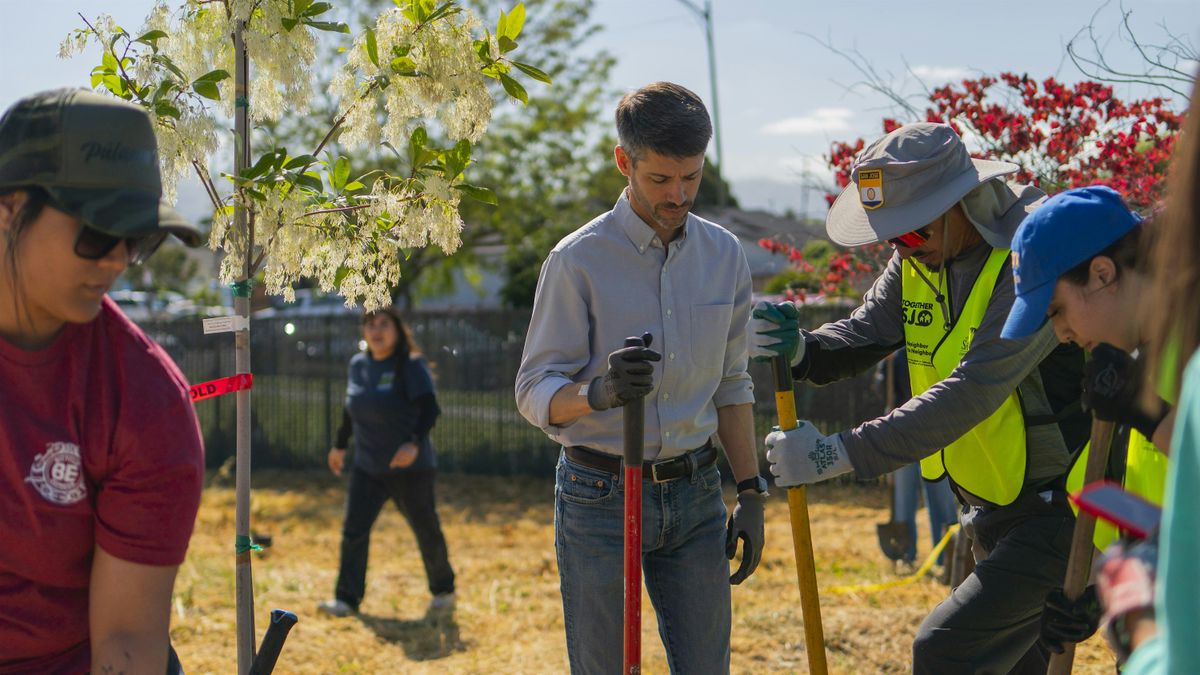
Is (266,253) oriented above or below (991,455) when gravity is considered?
above

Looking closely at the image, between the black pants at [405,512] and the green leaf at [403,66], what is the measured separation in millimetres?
4198

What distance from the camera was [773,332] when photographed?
3.50m

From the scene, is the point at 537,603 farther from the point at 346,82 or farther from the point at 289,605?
the point at 346,82

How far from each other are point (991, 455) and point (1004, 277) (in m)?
0.50

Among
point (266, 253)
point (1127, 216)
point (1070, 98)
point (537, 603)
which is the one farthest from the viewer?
point (537, 603)

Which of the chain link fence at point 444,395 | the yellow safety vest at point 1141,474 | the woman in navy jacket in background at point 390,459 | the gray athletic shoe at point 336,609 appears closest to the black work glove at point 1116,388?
the yellow safety vest at point 1141,474

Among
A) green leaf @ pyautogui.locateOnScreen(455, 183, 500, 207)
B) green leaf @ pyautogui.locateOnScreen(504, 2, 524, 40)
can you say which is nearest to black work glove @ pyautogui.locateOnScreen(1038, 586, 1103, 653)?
green leaf @ pyautogui.locateOnScreen(455, 183, 500, 207)

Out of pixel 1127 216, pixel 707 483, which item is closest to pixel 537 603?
pixel 707 483

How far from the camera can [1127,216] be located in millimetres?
2426

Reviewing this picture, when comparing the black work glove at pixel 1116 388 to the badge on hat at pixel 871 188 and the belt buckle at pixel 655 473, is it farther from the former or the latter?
the belt buckle at pixel 655 473

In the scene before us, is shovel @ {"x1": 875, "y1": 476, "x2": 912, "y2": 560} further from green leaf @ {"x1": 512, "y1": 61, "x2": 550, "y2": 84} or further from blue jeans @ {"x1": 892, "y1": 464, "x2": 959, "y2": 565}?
green leaf @ {"x1": 512, "y1": 61, "x2": 550, "y2": 84}

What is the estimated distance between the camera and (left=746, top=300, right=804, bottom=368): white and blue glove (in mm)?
3486

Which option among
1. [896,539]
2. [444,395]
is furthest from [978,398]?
[444,395]

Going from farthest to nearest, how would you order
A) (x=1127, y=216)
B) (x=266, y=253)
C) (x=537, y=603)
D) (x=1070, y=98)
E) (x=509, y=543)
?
(x=509, y=543), (x=537, y=603), (x=1070, y=98), (x=266, y=253), (x=1127, y=216)
